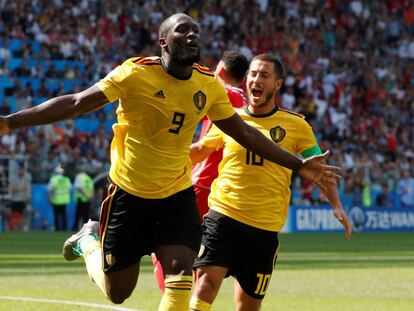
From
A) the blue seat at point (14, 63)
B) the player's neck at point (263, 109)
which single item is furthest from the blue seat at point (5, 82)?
Result: the player's neck at point (263, 109)

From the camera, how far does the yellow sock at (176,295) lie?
760 cm

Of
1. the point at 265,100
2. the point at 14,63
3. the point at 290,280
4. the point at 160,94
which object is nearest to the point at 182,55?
the point at 160,94

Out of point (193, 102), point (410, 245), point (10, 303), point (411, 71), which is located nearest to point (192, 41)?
point (193, 102)

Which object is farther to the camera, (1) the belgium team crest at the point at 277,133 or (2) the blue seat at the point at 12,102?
(2) the blue seat at the point at 12,102

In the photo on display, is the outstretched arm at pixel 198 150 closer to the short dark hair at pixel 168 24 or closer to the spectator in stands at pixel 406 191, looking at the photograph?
the short dark hair at pixel 168 24

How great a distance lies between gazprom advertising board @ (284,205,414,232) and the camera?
30953 millimetres

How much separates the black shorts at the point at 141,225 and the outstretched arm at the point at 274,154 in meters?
0.55

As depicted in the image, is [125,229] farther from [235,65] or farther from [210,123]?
[235,65]

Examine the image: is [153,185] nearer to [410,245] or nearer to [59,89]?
[410,245]

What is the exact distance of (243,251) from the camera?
8930 millimetres

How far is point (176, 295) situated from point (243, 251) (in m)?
1.43

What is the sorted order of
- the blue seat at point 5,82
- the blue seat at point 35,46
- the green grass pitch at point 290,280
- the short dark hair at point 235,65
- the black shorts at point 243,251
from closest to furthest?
the black shorts at point 243,251
the short dark hair at point 235,65
the green grass pitch at point 290,280
the blue seat at point 5,82
the blue seat at point 35,46

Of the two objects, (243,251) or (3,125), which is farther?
(243,251)

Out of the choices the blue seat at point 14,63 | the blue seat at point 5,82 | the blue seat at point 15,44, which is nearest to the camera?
the blue seat at point 5,82
